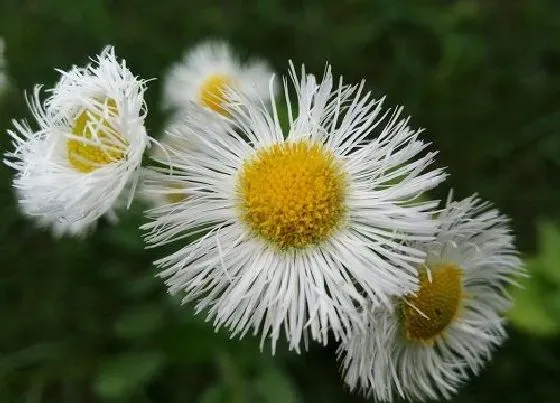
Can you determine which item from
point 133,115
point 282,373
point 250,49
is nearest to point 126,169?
point 133,115

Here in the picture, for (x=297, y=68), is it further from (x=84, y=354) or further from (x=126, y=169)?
(x=126, y=169)

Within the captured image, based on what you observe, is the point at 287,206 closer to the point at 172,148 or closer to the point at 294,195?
the point at 294,195

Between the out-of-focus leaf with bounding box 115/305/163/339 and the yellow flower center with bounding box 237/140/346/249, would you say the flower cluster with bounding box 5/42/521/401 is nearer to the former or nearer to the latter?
the yellow flower center with bounding box 237/140/346/249

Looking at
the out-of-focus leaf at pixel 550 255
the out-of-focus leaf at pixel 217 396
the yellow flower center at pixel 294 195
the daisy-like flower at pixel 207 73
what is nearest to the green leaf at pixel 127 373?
the out-of-focus leaf at pixel 217 396

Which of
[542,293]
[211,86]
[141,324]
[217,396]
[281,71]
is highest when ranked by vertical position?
[281,71]

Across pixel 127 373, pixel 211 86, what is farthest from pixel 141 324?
pixel 211 86

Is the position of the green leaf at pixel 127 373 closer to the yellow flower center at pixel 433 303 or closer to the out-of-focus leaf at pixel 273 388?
the out-of-focus leaf at pixel 273 388

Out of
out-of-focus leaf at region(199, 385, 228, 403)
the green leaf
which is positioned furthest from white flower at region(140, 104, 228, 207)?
the green leaf
